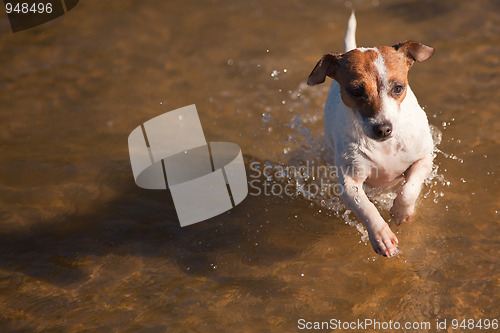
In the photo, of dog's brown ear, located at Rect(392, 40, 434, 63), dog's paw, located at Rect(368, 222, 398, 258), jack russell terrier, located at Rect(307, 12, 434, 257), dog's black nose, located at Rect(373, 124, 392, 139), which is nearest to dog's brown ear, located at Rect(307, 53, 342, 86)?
jack russell terrier, located at Rect(307, 12, 434, 257)

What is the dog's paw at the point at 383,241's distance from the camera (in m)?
3.44

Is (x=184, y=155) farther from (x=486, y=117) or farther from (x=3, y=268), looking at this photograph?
(x=486, y=117)

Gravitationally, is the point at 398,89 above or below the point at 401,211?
above

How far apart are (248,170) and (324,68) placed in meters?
1.52

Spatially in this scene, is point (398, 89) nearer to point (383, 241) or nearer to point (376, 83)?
point (376, 83)

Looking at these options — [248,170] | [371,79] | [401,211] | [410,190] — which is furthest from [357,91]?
[248,170]

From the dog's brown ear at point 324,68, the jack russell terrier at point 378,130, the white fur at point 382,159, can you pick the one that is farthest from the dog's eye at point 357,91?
the dog's brown ear at point 324,68

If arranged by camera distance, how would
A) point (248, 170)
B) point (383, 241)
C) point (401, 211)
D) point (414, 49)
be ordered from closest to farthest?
point (383, 241)
point (414, 49)
point (401, 211)
point (248, 170)

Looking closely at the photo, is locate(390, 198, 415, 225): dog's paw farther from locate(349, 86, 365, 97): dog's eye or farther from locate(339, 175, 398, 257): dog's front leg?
locate(349, 86, 365, 97): dog's eye

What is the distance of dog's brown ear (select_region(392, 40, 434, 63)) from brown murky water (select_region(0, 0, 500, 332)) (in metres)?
1.18

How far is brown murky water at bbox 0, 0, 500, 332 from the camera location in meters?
3.80

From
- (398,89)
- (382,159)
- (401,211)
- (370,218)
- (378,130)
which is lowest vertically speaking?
(401,211)

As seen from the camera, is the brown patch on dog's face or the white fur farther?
the white fur

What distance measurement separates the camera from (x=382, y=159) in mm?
3738
